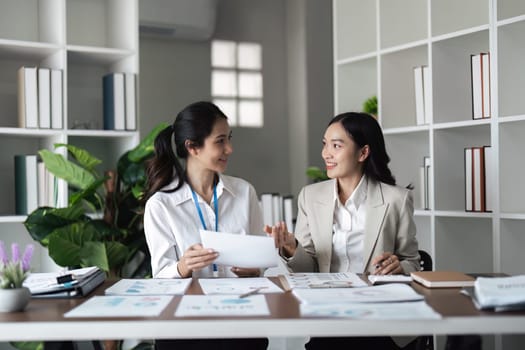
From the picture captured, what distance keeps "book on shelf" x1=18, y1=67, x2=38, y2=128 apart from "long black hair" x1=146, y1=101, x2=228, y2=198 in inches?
43.6

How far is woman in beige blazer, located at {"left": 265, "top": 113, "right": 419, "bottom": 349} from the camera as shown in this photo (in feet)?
7.86

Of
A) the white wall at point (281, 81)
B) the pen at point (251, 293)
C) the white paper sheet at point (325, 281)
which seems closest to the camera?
the pen at point (251, 293)

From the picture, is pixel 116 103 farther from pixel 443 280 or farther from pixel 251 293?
pixel 443 280

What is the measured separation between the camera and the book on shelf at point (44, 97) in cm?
331

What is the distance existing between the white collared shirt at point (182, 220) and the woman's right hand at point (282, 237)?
0.23 m

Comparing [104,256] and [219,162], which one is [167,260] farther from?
[104,256]

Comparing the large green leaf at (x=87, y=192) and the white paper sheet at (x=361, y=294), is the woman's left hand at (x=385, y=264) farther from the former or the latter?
the large green leaf at (x=87, y=192)

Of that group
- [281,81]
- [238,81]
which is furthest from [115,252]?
[281,81]

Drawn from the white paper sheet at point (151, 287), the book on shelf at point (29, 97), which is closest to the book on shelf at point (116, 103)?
the book on shelf at point (29, 97)

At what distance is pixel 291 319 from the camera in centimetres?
145

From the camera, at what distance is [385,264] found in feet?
7.14

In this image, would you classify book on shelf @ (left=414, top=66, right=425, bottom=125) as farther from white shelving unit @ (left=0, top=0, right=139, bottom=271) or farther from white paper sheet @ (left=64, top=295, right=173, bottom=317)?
white paper sheet @ (left=64, top=295, right=173, bottom=317)

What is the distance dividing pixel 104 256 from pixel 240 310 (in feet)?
5.59

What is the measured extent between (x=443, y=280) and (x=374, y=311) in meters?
0.46
